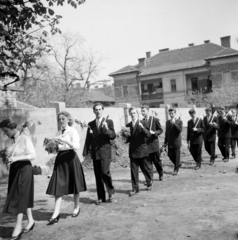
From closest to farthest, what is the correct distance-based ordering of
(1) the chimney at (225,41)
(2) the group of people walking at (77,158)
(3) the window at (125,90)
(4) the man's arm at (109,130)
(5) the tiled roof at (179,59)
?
(2) the group of people walking at (77,158) → (4) the man's arm at (109,130) → (5) the tiled roof at (179,59) → (1) the chimney at (225,41) → (3) the window at (125,90)

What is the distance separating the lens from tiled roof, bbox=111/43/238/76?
149ft

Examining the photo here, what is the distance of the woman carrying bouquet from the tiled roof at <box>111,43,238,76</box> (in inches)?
1596

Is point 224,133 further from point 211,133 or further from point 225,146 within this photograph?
point 211,133

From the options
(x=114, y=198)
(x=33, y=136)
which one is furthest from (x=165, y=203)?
(x=33, y=136)

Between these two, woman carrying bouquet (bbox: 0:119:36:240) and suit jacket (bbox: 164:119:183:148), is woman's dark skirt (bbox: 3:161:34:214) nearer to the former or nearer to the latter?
woman carrying bouquet (bbox: 0:119:36:240)

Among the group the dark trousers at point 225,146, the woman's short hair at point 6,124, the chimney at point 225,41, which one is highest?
the chimney at point 225,41

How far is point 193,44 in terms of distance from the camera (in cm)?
5094

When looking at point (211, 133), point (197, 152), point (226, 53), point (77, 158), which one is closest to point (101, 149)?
point (77, 158)

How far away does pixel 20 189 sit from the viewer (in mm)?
5004

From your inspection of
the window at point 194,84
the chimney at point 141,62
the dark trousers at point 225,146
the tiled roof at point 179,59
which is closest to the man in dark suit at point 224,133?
the dark trousers at point 225,146

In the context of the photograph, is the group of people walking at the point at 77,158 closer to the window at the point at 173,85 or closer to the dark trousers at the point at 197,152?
the dark trousers at the point at 197,152

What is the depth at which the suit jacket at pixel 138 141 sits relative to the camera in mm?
7621

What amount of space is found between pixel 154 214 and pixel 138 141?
2222mm

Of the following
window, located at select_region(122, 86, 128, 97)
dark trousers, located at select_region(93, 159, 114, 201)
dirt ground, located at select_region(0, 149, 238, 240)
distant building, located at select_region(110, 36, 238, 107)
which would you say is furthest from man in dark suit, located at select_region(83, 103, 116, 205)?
window, located at select_region(122, 86, 128, 97)
